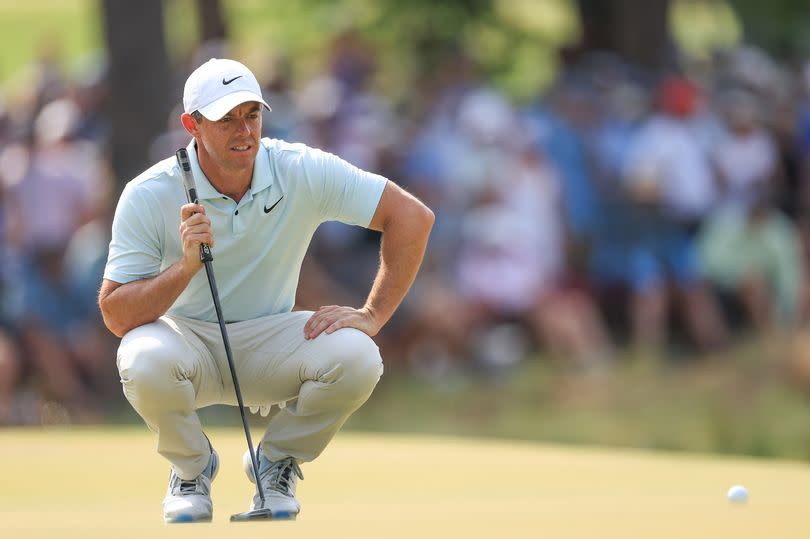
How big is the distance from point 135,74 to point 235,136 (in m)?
7.00

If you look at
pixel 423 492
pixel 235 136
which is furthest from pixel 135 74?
pixel 235 136

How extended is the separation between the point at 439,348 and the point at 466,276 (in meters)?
0.55

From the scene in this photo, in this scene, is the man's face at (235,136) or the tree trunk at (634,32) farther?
the tree trunk at (634,32)

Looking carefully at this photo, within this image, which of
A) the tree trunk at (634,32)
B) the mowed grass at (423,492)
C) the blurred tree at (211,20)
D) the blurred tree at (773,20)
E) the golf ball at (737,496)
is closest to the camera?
the mowed grass at (423,492)

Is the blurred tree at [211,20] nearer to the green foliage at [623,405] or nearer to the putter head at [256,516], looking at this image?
the green foliage at [623,405]

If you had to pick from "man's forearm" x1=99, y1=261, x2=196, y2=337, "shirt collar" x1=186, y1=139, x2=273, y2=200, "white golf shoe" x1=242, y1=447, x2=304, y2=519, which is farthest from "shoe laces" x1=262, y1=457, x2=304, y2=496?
"shirt collar" x1=186, y1=139, x2=273, y2=200

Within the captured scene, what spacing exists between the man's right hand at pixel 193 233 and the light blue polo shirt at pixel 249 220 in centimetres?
21

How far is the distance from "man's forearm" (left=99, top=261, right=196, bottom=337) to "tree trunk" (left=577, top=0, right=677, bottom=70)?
8.96m

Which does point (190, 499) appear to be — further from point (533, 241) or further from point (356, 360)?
point (533, 241)

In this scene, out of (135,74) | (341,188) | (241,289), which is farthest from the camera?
(135,74)

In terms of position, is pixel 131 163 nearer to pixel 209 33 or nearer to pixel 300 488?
pixel 209 33

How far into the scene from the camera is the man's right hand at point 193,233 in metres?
5.06

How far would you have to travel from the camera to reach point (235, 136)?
5.26 meters

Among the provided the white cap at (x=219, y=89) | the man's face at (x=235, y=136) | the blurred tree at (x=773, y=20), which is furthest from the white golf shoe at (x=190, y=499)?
the blurred tree at (x=773, y=20)
